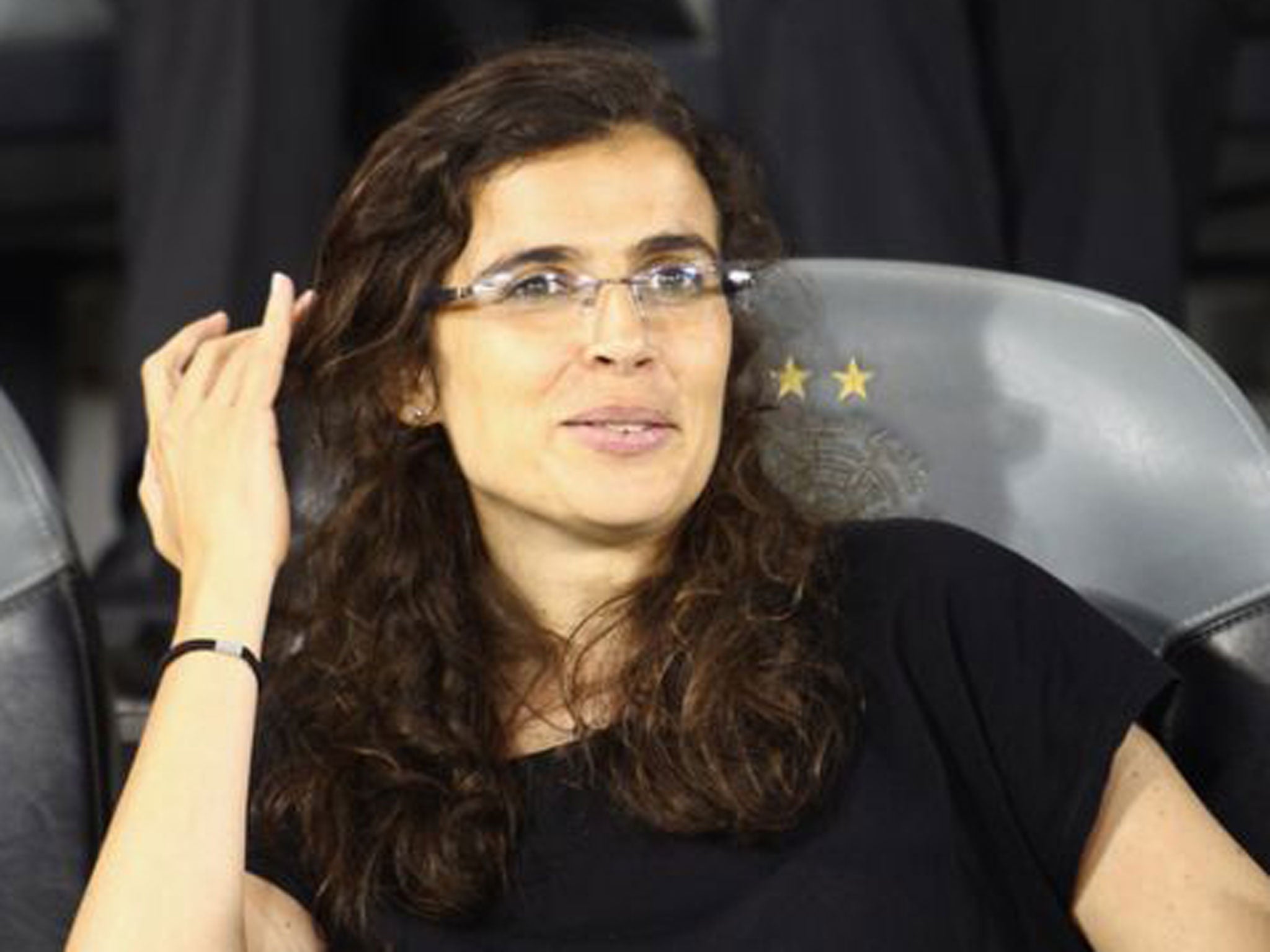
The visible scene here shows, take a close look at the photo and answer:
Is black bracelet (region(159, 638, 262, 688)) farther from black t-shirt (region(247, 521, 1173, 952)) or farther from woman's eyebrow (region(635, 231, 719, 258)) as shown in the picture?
woman's eyebrow (region(635, 231, 719, 258))

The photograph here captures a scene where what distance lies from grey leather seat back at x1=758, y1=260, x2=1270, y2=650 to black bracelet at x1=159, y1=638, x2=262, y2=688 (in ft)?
0.98

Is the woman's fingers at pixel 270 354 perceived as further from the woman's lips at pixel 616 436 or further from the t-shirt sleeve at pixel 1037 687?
the t-shirt sleeve at pixel 1037 687

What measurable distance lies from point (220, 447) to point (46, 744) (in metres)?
0.19

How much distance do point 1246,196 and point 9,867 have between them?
1662mm

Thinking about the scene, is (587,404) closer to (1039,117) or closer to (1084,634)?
(1084,634)

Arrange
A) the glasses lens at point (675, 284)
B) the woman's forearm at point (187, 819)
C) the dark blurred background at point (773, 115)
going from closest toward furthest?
the woman's forearm at point (187, 819), the glasses lens at point (675, 284), the dark blurred background at point (773, 115)

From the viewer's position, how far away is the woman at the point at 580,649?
1240 millimetres

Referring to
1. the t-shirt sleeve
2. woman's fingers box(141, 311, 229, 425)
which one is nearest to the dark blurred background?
woman's fingers box(141, 311, 229, 425)

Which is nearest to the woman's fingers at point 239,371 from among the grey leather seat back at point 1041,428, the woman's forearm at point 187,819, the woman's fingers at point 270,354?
the woman's fingers at point 270,354

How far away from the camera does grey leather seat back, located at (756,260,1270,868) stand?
1290mm

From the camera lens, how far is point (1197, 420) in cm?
133

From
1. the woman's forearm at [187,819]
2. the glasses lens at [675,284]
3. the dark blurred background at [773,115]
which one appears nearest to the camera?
the woman's forearm at [187,819]

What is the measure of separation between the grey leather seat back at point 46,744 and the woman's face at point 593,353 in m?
0.22

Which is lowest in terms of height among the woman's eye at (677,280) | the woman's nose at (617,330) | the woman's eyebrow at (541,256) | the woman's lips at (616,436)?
the woman's lips at (616,436)
